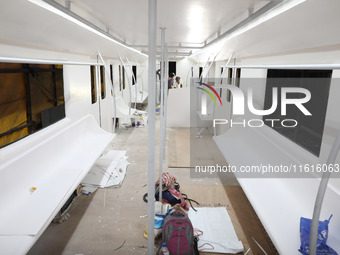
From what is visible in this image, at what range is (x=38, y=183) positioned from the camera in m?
2.66

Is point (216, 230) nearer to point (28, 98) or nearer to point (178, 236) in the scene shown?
point (178, 236)

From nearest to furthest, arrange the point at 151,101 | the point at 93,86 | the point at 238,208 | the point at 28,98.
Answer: the point at 151,101 → the point at 28,98 → the point at 238,208 → the point at 93,86

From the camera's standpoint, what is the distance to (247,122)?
434cm

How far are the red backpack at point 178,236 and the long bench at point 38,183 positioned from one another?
3.28ft

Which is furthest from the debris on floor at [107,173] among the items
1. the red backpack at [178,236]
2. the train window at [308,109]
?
the train window at [308,109]

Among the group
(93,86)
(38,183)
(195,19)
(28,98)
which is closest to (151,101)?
(195,19)

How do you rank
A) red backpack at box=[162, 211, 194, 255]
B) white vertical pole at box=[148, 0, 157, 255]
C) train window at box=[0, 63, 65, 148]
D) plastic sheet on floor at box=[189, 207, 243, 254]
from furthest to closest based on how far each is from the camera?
train window at box=[0, 63, 65, 148]
plastic sheet on floor at box=[189, 207, 243, 254]
red backpack at box=[162, 211, 194, 255]
white vertical pole at box=[148, 0, 157, 255]

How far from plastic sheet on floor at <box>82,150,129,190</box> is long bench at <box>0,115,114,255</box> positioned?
19.1 inches

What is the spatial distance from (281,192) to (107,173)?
8.30ft

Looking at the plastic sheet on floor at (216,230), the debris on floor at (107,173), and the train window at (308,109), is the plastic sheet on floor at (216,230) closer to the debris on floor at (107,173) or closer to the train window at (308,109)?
the train window at (308,109)

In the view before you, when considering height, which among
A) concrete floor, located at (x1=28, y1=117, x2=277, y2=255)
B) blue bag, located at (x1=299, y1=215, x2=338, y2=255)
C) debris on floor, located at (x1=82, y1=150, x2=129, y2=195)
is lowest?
concrete floor, located at (x1=28, y1=117, x2=277, y2=255)

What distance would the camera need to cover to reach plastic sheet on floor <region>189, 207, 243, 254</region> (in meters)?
2.50

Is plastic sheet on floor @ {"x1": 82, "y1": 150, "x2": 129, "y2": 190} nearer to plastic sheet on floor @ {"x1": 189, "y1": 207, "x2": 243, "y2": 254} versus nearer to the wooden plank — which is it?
the wooden plank

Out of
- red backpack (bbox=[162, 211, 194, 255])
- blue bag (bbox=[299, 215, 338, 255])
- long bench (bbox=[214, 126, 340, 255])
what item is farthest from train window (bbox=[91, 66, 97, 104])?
blue bag (bbox=[299, 215, 338, 255])
